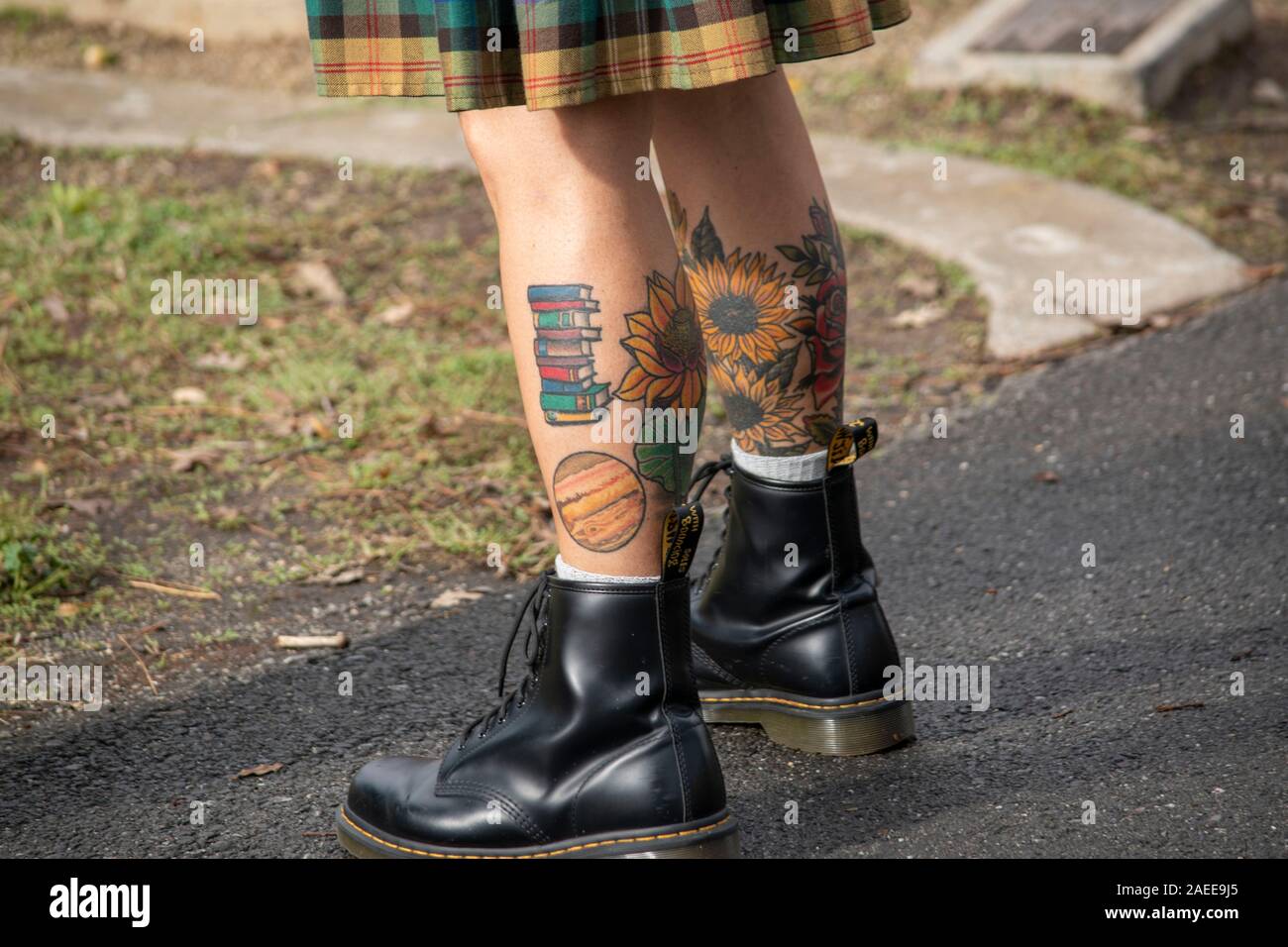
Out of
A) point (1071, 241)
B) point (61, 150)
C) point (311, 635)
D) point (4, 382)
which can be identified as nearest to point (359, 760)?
point (311, 635)

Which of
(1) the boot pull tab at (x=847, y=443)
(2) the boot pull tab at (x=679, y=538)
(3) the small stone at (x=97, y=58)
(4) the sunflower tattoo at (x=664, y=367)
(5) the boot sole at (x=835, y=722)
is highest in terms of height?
(3) the small stone at (x=97, y=58)

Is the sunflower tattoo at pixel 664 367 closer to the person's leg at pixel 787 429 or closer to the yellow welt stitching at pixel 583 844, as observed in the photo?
the person's leg at pixel 787 429

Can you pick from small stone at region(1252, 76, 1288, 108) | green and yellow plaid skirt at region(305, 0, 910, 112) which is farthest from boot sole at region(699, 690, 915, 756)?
small stone at region(1252, 76, 1288, 108)

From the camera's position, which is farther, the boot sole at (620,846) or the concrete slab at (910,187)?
the concrete slab at (910,187)

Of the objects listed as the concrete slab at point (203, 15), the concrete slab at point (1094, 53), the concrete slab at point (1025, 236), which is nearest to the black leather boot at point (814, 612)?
the concrete slab at point (1025, 236)

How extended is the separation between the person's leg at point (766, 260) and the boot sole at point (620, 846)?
48 cm

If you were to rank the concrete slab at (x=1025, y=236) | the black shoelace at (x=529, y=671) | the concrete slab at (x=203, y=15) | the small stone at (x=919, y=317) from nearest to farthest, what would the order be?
the black shoelace at (x=529, y=671) → the concrete slab at (x=1025, y=236) → the small stone at (x=919, y=317) → the concrete slab at (x=203, y=15)

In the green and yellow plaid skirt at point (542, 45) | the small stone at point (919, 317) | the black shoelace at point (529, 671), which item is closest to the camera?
the green and yellow plaid skirt at point (542, 45)

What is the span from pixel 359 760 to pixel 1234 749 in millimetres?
1111

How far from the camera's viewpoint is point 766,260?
5.43 feet

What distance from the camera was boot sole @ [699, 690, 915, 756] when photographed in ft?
5.53

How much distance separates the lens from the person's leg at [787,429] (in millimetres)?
1640

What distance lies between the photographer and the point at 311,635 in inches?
81.4

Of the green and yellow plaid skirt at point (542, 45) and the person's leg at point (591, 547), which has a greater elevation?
the green and yellow plaid skirt at point (542, 45)
